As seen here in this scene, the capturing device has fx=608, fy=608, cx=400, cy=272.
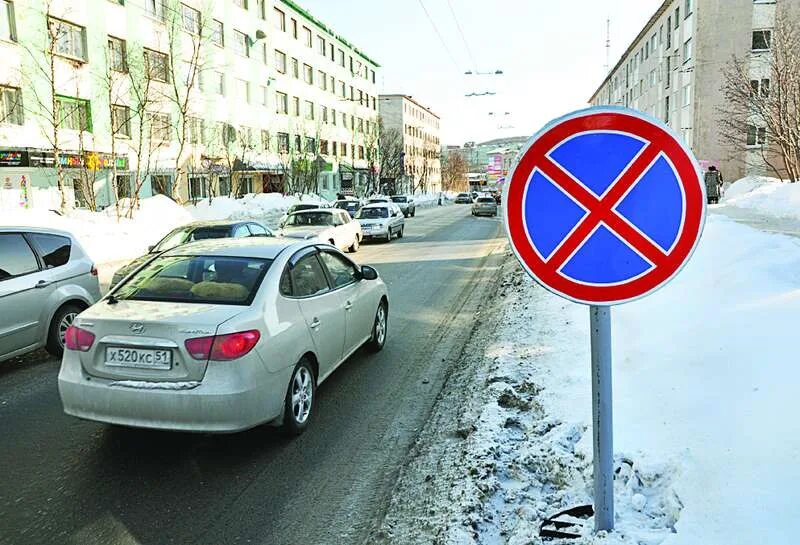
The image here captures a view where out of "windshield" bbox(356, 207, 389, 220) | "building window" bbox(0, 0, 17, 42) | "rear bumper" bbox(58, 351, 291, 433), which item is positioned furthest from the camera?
"building window" bbox(0, 0, 17, 42)

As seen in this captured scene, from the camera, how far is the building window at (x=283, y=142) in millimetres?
51969

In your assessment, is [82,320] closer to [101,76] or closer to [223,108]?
[101,76]

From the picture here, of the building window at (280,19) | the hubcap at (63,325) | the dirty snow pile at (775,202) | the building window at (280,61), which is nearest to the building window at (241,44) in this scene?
the building window at (280,61)

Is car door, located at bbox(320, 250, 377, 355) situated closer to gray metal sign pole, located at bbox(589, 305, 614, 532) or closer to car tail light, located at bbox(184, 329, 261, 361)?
Answer: car tail light, located at bbox(184, 329, 261, 361)

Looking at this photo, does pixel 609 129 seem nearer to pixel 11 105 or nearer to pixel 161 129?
pixel 11 105

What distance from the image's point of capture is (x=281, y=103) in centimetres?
5291

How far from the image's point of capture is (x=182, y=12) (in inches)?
1513

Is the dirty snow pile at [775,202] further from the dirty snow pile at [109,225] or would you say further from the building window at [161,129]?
the building window at [161,129]

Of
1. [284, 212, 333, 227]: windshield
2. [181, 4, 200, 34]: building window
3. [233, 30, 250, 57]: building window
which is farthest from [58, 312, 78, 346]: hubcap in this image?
[233, 30, 250, 57]: building window

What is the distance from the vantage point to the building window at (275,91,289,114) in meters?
51.8

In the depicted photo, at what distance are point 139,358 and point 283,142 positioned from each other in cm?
5081

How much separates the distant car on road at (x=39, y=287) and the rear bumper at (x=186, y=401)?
2785mm

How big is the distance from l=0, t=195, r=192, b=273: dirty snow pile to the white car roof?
11.1m

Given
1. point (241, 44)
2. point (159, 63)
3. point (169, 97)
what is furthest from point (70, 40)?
point (241, 44)
